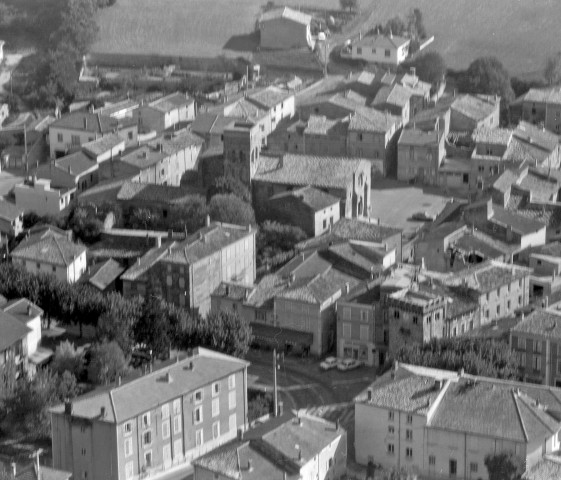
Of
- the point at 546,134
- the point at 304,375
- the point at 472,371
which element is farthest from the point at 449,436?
the point at 546,134

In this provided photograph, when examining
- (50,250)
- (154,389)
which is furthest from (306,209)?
(154,389)

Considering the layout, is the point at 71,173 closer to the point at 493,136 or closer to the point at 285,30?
the point at 493,136

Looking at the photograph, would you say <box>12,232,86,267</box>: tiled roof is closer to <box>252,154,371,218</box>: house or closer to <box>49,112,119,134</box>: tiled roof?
<box>252,154,371,218</box>: house

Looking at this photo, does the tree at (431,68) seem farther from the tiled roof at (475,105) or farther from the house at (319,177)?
the house at (319,177)

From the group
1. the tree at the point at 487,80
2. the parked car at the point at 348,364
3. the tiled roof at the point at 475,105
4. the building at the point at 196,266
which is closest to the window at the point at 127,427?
the parked car at the point at 348,364

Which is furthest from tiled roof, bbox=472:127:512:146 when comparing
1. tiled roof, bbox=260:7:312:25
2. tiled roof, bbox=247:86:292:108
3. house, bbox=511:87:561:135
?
tiled roof, bbox=260:7:312:25

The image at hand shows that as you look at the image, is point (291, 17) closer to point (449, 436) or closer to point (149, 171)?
point (149, 171)

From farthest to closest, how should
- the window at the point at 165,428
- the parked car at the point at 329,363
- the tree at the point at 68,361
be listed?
1. the parked car at the point at 329,363
2. the tree at the point at 68,361
3. the window at the point at 165,428
